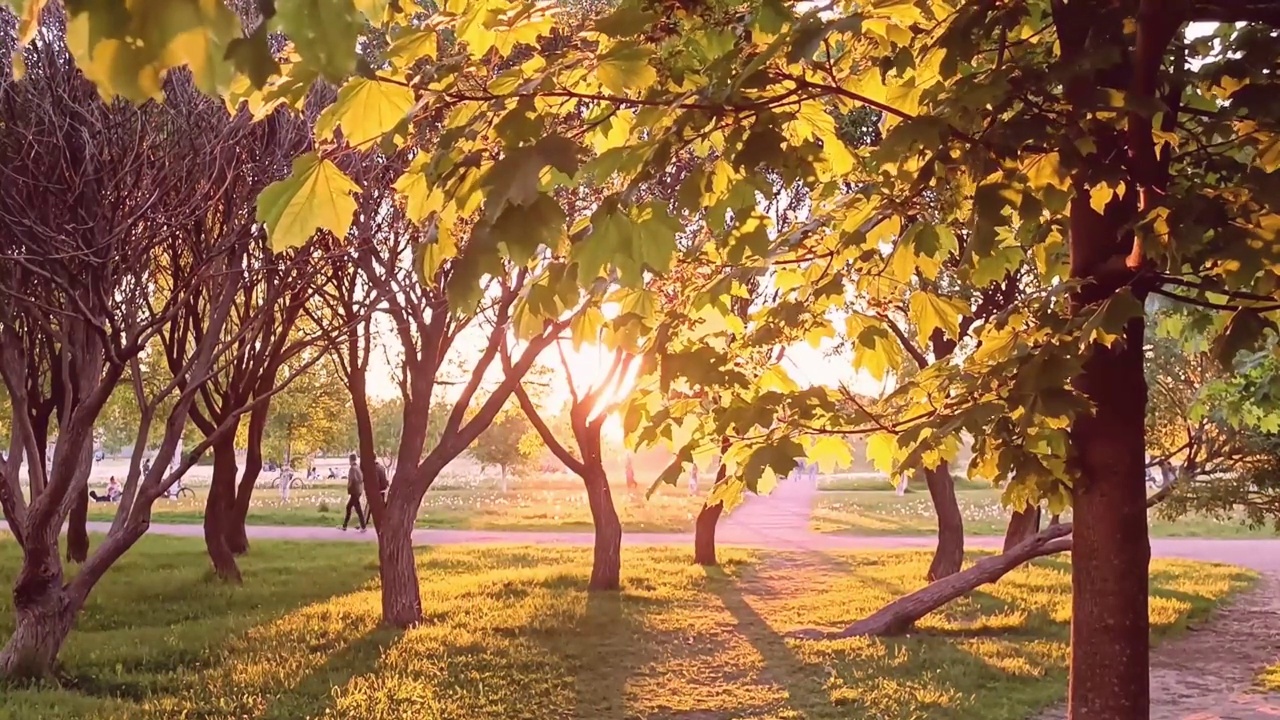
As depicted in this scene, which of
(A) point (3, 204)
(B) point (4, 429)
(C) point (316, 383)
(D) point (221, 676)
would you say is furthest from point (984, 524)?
(B) point (4, 429)

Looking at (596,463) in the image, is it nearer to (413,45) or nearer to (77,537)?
(77,537)

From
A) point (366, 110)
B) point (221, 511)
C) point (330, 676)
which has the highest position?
point (366, 110)

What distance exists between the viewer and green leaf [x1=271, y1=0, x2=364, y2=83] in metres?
1.24

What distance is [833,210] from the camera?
3.73 meters

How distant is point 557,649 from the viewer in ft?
32.1

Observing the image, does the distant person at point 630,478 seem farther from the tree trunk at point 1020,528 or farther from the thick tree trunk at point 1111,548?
the thick tree trunk at point 1111,548

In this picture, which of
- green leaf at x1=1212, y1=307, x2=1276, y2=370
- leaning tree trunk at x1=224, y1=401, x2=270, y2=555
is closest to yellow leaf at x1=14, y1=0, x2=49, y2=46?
green leaf at x1=1212, y1=307, x2=1276, y2=370

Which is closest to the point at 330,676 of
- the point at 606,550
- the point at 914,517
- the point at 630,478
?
the point at 606,550

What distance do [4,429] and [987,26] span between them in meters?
33.3

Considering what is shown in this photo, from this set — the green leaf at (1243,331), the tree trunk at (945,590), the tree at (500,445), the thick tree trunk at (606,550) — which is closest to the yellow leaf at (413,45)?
the green leaf at (1243,331)

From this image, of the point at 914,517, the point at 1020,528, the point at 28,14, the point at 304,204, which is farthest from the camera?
the point at 914,517

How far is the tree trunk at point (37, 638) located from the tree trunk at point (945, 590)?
23.5 feet

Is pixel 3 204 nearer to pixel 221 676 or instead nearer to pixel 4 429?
pixel 221 676

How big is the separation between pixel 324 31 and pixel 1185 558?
21835 mm
